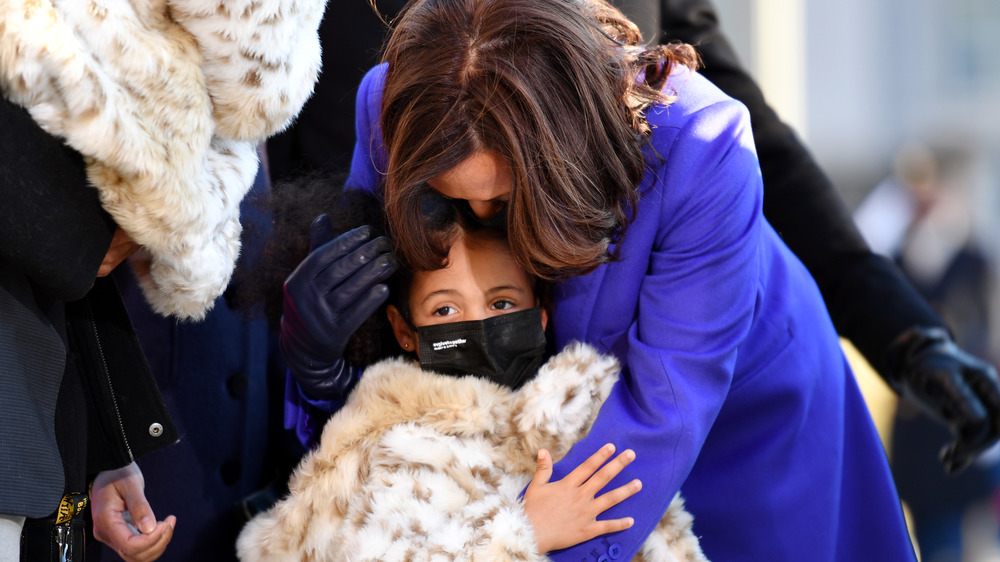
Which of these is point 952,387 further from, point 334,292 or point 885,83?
point 885,83

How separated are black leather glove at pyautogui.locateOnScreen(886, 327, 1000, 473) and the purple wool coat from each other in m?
0.41

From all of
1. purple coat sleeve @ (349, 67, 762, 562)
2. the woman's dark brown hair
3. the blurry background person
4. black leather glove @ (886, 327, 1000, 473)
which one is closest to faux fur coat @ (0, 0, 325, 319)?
the woman's dark brown hair

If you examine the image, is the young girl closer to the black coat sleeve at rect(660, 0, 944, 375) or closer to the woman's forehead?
the woman's forehead

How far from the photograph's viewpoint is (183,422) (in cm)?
200

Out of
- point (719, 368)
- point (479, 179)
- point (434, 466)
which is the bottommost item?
point (434, 466)

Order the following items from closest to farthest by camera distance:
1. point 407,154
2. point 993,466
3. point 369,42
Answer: point 407,154, point 369,42, point 993,466

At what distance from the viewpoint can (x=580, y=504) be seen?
1.50 m

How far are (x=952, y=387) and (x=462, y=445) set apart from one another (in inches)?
52.6

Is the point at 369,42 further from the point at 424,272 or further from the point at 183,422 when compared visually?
the point at 183,422

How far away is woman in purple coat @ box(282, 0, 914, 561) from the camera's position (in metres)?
1.42

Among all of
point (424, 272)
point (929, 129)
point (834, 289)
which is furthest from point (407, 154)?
point (929, 129)

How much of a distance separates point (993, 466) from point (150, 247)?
410 cm

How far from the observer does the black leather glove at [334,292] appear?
160 centimetres

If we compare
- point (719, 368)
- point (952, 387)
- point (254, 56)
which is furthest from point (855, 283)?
point (254, 56)
